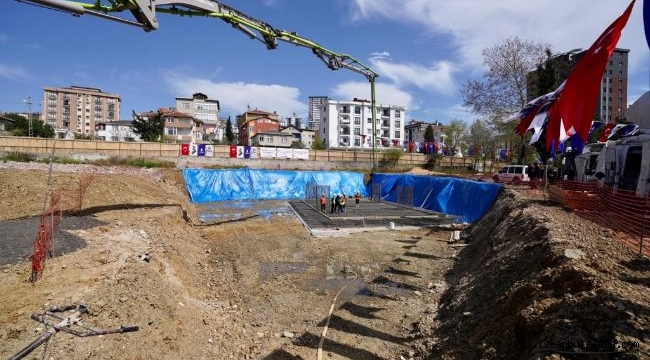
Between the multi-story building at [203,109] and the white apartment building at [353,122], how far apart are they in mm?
29776

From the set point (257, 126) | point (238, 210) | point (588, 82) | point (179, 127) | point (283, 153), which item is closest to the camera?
point (588, 82)

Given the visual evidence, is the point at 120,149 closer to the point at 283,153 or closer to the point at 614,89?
the point at 283,153

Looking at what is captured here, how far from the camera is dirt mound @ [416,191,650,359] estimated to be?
14.0ft

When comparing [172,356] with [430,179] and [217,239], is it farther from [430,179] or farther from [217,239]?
[430,179]

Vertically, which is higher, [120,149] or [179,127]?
[179,127]

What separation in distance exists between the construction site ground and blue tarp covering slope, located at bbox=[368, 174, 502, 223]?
Result: 4752 mm

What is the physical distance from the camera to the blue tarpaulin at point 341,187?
20.8 m

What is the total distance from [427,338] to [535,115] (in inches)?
400

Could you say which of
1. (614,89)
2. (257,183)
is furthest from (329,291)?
(614,89)

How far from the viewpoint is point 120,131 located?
8544 cm

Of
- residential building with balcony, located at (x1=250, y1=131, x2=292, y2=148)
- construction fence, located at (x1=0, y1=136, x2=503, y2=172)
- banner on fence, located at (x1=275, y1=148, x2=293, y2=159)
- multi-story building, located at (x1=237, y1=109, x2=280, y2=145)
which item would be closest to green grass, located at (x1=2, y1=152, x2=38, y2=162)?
construction fence, located at (x1=0, y1=136, x2=503, y2=172)

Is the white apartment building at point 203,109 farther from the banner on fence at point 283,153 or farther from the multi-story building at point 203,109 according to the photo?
the banner on fence at point 283,153

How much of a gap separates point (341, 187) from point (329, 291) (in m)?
24.0

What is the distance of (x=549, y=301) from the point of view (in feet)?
17.9
